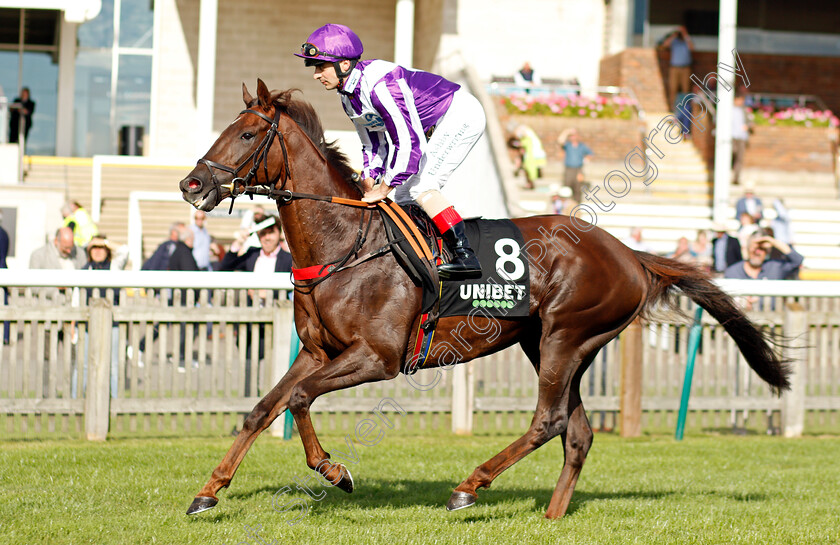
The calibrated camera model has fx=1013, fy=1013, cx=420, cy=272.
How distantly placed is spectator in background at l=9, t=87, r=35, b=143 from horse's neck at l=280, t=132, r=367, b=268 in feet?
49.9

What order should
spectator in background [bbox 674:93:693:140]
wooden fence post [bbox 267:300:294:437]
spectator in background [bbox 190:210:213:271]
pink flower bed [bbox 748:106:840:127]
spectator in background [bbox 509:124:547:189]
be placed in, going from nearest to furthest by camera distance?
wooden fence post [bbox 267:300:294:437] < spectator in background [bbox 674:93:693:140] < spectator in background [bbox 190:210:213:271] < spectator in background [bbox 509:124:547:189] < pink flower bed [bbox 748:106:840:127]

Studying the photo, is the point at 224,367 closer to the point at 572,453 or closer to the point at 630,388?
the point at 572,453

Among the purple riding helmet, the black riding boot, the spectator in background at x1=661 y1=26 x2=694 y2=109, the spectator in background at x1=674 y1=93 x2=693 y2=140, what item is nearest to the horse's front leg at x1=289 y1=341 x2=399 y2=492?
the black riding boot

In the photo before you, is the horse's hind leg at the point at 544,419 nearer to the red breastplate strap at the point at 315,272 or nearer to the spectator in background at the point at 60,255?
the red breastplate strap at the point at 315,272


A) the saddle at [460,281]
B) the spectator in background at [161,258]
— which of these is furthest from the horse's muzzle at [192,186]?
the spectator in background at [161,258]

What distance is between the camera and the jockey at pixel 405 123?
4.92m

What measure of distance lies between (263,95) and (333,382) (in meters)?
1.44

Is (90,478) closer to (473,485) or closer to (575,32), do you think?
(473,485)

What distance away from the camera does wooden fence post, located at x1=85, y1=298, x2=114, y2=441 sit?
7.25 m

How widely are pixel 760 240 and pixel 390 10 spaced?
13.3 meters

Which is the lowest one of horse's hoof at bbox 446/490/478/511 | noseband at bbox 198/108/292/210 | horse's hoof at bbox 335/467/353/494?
horse's hoof at bbox 446/490/478/511

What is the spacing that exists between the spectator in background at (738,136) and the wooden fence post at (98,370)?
1204 cm

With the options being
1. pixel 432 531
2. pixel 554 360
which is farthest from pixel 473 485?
pixel 554 360

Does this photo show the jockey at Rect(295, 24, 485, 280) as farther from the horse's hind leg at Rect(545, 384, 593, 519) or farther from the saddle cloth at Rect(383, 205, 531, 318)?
the horse's hind leg at Rect(545, 384, 593, 519)
